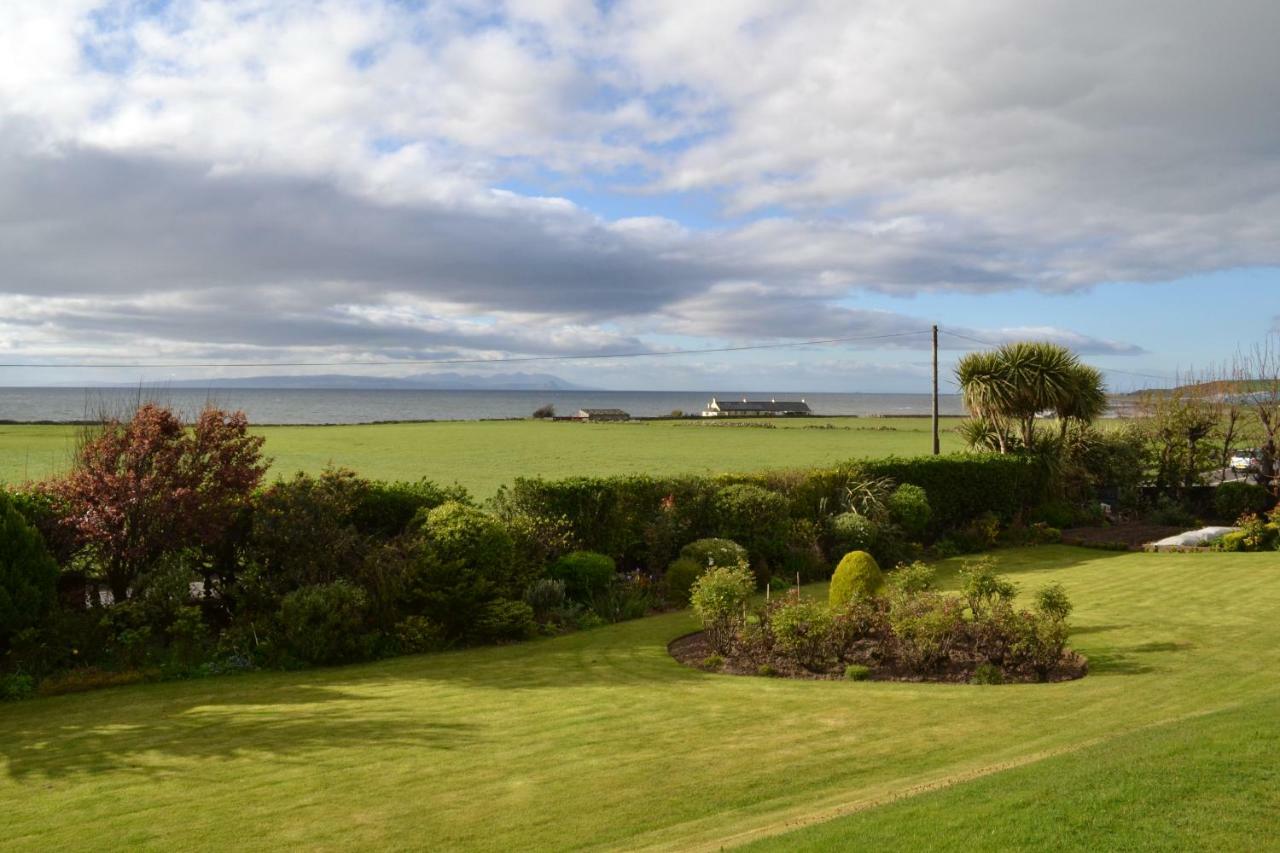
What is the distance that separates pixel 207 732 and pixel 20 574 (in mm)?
4490

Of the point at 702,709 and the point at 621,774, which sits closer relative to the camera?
the point at 621,774

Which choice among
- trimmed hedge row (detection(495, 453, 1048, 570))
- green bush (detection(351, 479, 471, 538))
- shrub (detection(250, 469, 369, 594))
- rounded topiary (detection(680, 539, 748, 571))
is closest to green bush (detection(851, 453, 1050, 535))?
trimmed hedge row (detection(495, 453, 1048, 570))

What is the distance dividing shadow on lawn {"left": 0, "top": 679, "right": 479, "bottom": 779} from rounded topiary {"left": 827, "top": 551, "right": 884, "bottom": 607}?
7034 millimetres

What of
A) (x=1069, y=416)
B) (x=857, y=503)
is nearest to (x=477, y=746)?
(x=857, y=503)

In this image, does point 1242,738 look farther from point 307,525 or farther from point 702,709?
point 307,525

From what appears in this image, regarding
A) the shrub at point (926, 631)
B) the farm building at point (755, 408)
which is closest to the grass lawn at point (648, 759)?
the shrub at point (926, 631)

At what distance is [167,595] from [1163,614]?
15.0 m

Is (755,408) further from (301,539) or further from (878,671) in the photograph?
(878,671)

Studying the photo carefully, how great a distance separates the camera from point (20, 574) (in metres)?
11.6

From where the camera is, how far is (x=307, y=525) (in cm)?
1380

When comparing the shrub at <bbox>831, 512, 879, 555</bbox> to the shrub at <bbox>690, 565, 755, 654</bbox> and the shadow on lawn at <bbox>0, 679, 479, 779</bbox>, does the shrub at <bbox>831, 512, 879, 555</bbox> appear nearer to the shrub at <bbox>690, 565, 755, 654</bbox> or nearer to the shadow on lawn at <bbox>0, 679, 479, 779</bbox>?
the shrub at <bbox>690, 565, 755, 654</bbox>

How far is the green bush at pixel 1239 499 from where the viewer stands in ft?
88.5

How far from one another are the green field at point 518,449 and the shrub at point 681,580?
33.9 feet

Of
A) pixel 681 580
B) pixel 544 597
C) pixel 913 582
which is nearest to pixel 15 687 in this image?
pixel 544 597
